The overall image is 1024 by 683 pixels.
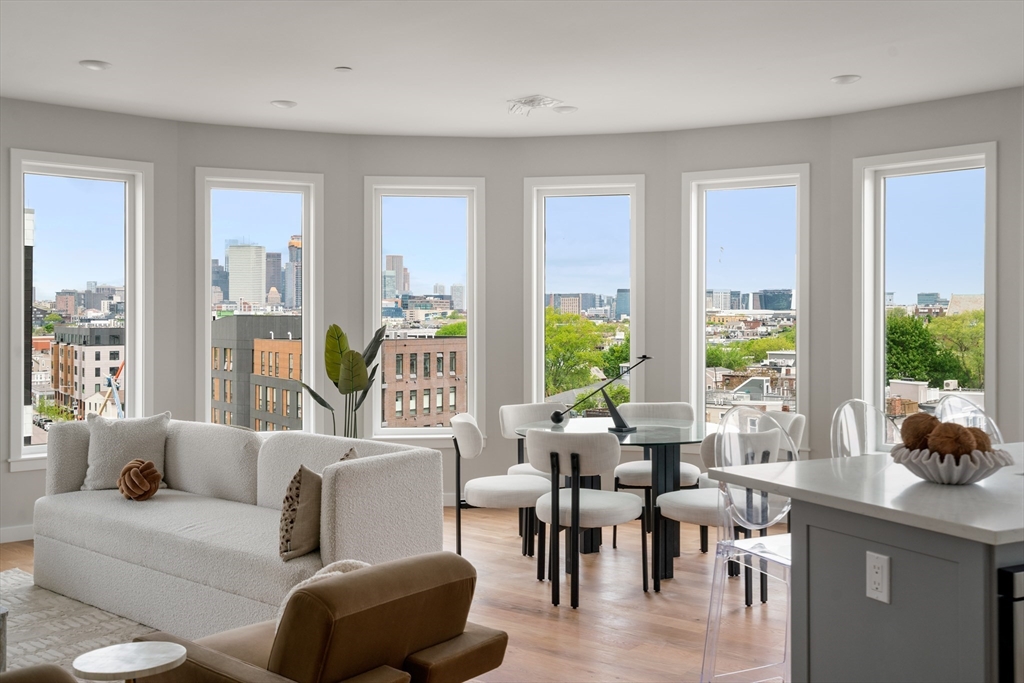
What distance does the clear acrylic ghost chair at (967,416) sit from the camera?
3289 mm

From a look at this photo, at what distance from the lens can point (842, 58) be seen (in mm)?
4605

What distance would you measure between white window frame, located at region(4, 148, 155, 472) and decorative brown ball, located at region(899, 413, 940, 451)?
200 inches

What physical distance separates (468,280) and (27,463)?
3.27 m

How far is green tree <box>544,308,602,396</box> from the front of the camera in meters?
6.64

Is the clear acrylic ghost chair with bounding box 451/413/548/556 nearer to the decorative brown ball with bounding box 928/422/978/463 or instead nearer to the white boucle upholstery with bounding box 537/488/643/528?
the white boucle upholstery with bounding box 537/488/643/528

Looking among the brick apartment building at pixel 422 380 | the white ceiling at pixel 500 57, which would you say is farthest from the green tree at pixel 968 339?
the brick apartment building at pixel 422 380

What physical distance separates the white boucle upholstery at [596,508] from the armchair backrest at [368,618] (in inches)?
82.6

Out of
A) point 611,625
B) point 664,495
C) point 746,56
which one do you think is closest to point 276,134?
point 746,56

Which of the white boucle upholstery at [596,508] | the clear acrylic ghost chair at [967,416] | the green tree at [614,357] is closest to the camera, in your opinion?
the clear acrylic ghost chair at [967,416]

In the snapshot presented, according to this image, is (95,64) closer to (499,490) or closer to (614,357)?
(499,490)

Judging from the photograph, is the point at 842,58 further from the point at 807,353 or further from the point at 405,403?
the point at 405,403

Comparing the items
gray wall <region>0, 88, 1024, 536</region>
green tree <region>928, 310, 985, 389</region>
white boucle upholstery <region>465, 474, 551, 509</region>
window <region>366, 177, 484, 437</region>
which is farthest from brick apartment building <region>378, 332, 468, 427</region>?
green tree <region>928, 310, 985, 389</region>

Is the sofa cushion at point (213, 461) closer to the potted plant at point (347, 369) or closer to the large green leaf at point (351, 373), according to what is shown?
the potted plant at point (347, 369)

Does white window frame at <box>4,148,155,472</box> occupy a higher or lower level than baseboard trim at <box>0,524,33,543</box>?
higher
